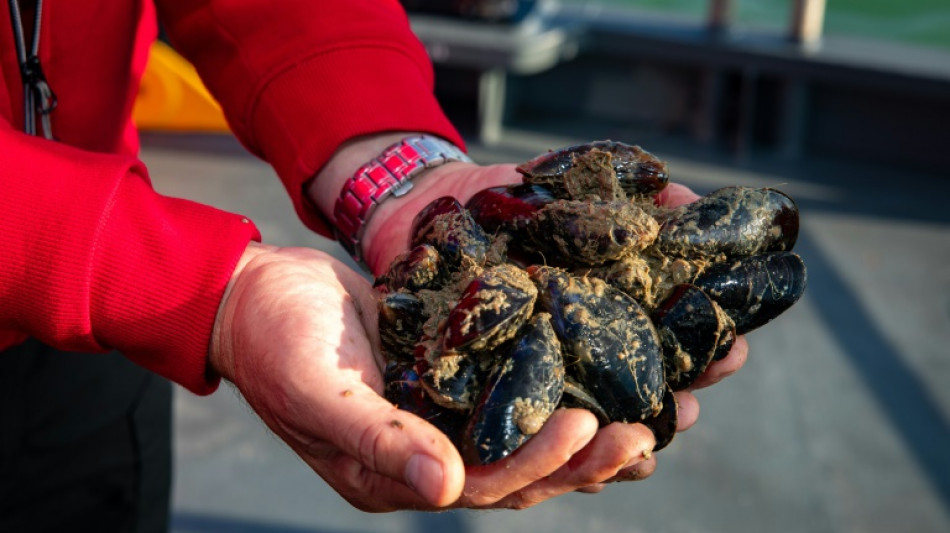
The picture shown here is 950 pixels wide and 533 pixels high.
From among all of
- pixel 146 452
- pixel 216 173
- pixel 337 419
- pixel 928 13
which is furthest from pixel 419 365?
pixel 928 13

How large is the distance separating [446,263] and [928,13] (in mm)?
5592

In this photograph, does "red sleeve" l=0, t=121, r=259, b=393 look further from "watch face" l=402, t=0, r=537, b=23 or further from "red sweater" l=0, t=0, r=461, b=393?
"watch face" l=402, t=0, r=537, b=23

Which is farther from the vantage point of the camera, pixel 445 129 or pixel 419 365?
pixel 445 129

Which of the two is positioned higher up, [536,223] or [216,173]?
[536,223]

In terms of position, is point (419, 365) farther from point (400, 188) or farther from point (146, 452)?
point (146, 452)

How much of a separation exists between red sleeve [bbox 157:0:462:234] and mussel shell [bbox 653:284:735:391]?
50 cm

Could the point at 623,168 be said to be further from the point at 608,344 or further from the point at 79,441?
the point at 79,441

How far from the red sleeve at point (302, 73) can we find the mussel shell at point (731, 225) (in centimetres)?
43

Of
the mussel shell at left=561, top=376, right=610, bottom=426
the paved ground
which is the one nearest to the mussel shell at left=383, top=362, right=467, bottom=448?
the mussel shell at left=561, top=376, right=610, bottom=426

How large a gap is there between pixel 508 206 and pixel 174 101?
10.5 ft

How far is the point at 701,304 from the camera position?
105 cm

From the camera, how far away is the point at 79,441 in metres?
1.42

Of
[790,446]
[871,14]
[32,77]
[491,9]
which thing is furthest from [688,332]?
[871,14]

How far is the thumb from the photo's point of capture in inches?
33.3
